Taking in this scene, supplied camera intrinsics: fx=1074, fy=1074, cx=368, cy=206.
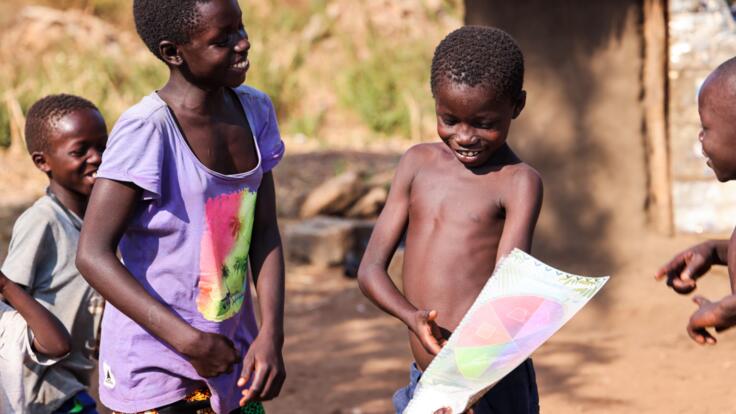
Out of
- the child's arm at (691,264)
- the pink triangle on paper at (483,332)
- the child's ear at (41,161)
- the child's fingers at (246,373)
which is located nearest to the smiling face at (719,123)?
the child's arm at (691,264)

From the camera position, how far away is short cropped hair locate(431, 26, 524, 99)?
2506 mm

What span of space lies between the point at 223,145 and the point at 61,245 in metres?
0.71

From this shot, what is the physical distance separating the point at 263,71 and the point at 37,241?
9946 millimetres

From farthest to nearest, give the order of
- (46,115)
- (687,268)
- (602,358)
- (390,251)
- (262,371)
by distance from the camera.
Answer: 1. (602,358)
2. (46,115)
3. (687,268)
4. (390,251)
5. (262,371)

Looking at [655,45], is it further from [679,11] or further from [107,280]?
[107,280]

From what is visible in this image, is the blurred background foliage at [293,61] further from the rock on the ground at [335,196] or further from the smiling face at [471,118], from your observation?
the smiling face at [471,118]

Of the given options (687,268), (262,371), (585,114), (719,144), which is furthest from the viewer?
(585,114)

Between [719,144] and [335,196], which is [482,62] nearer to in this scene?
[719,144]

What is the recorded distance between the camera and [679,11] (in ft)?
19.7

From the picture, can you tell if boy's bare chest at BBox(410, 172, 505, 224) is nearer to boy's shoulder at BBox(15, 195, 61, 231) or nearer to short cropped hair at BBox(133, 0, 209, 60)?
short cropped hair at BBox(133, 0, 209, 60)

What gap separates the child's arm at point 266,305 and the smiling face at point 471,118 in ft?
1.64

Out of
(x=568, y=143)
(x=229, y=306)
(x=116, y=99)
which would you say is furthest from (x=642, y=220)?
(x=116, y=99)

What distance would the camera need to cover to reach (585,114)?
19.9ft

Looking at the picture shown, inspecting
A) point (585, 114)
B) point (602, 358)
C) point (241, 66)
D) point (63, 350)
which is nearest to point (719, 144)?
point (241, 66)
